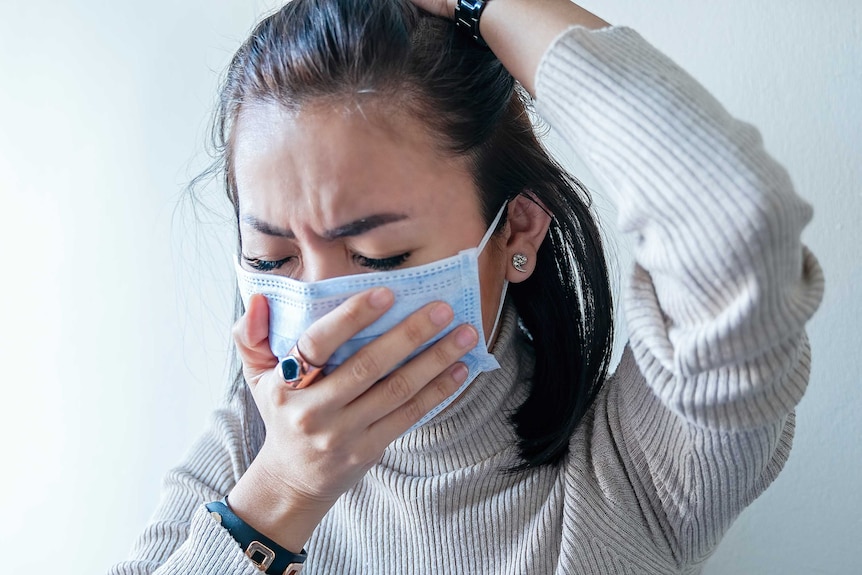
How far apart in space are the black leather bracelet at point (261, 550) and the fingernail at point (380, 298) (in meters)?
0.37

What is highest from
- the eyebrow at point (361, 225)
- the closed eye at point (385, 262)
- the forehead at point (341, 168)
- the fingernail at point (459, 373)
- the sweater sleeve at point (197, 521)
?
the forehead at point (341, 168)

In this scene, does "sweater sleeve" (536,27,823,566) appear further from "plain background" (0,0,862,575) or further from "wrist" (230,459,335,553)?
"plain background" (0,0,862,575)

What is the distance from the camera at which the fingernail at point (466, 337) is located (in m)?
1.08

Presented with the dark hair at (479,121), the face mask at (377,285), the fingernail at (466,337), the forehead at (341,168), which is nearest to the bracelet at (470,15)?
the dark hair at (479,121)

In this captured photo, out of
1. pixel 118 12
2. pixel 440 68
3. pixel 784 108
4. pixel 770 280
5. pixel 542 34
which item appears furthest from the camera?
pixel 118 12

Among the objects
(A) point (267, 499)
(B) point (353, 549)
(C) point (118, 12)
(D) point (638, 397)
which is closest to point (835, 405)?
(D) point (638, 397)

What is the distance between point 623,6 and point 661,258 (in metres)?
0.68

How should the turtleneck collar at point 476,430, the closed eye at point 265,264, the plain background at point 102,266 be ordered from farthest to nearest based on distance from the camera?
the plain background at point 102,266, the turtleneck collar at point 476,430, the closed eye at point 265,264

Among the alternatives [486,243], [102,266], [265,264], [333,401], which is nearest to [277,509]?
[333,401]

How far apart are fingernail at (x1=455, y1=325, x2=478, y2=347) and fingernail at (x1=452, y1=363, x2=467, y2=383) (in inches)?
2.0

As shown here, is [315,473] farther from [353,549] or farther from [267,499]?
[353,549]

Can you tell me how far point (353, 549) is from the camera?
52.1 inches

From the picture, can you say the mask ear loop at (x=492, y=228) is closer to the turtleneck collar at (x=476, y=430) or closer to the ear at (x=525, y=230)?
the ear at (x=525, y=230)

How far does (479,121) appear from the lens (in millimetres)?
1160
